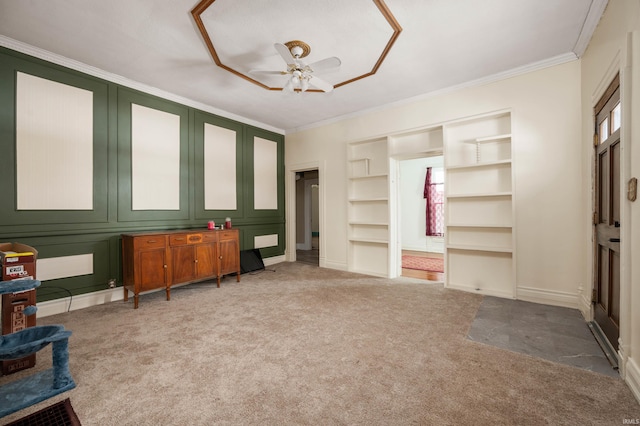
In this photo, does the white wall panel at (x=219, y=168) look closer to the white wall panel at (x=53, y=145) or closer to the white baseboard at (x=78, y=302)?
the white wall panel at (x=53, y=145)

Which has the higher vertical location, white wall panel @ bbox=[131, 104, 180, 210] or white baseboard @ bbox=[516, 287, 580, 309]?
white wall panel @ bbox=[131, 104, 180, 210]

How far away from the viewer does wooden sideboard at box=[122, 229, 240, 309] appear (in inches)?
128

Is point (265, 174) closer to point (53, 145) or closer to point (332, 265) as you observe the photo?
point (332, 265)

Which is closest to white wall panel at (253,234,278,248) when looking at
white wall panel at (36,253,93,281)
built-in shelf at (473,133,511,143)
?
white wall panel at (36,253,93,281)

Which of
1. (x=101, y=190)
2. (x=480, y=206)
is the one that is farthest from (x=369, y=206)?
(x=101, y=190)

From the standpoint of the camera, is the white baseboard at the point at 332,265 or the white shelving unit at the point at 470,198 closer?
the white shelving unit at the point at 470,198

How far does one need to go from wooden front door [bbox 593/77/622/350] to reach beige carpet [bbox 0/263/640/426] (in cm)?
80

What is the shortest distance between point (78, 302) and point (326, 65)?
396 centimetres

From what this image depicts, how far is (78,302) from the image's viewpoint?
321cm

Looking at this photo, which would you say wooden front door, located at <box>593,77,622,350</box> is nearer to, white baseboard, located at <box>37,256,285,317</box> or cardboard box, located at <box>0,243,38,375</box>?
cardboard box, located at <box>0,243,38,375</box>

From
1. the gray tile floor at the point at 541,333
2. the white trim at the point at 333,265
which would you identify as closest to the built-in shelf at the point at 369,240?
the white trim at the point at 333,265

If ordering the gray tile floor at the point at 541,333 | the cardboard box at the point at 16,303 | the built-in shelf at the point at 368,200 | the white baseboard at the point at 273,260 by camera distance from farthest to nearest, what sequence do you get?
the white baseboard at the point at 273,260, the built-in shelf at the point at 368,200, the gray tile floor at the point at 541,333, the cardboard box at the point at 16,303

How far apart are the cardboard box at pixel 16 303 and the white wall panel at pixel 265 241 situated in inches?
136

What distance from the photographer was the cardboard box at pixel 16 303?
1.97 metres
